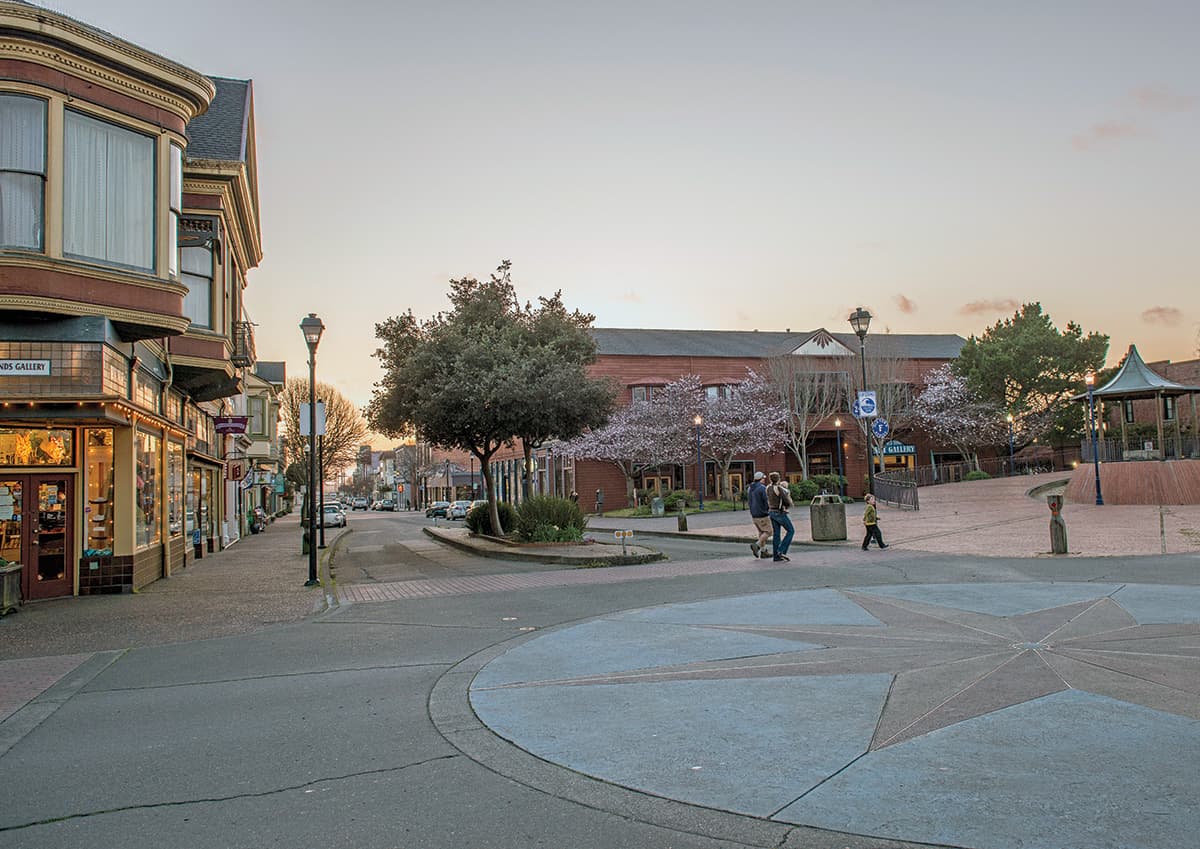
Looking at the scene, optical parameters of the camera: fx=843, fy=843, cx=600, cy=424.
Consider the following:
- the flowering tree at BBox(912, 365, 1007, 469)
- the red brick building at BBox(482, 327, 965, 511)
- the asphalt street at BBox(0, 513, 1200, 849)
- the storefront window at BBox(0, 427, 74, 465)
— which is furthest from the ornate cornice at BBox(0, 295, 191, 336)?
the flowering tree at BBox(912, 365, 1007, 469)

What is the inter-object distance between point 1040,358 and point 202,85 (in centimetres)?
5454

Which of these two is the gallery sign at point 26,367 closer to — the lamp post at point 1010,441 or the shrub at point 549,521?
the shrub at point 549,521

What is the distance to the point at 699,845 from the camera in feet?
13.1

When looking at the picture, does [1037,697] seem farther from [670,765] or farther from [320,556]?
[320,556]

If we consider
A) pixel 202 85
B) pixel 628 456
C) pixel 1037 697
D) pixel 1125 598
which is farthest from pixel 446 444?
pixel 628 456

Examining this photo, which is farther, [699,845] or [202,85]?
[202,85]

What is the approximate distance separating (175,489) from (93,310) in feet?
24.8

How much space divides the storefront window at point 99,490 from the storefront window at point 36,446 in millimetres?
335

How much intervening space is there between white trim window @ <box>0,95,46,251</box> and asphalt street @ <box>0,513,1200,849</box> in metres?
7.03

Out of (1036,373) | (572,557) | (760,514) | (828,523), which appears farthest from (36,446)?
(1036,373)

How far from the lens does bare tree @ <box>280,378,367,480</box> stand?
72.2 meters

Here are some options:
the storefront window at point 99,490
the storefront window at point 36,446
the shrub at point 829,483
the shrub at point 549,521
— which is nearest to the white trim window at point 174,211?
the storefront window at point 99,490

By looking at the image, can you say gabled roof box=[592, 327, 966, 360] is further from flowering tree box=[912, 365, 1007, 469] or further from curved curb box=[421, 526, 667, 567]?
curved curb box=[421, 526, 667, 567]

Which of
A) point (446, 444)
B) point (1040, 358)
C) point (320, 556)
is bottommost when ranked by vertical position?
point (320, 556)
